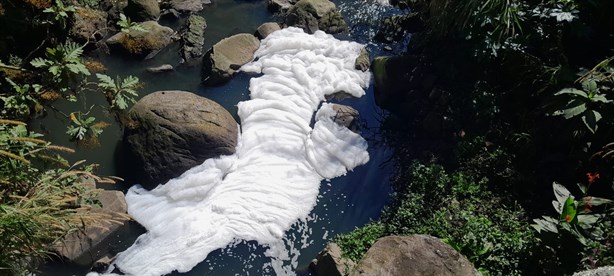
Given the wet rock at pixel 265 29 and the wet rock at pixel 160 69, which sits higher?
the wet rock at pixel 265 29

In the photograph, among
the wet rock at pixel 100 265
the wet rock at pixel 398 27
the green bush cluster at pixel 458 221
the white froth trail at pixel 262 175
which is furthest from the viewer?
the wet rock at pixel 398 27

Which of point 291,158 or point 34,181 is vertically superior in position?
point 34,181

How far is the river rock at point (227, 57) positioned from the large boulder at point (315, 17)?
37.5 inches

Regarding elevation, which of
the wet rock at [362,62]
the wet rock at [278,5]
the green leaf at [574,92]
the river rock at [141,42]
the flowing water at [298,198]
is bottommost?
the flowing water at [298,198]

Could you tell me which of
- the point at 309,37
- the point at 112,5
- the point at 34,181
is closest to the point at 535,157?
the point at 309,37

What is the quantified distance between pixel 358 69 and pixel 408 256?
449 cm

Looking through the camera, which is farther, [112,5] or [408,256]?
[112,5]

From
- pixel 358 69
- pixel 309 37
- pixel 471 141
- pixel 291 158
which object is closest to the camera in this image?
pixel 471 141

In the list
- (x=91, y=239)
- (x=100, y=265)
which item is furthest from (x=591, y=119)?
(x=91, y=239)

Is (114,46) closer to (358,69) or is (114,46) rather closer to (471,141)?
(358,69)

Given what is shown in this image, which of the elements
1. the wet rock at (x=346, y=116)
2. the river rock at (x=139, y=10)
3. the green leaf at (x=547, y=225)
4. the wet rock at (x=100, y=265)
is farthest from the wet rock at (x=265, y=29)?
the green leaf at (x=547, y=225)

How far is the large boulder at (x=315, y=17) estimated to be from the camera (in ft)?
31.7

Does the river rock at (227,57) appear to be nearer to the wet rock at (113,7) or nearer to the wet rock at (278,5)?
the wet rock at (278,5)

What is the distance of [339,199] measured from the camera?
702 cm
